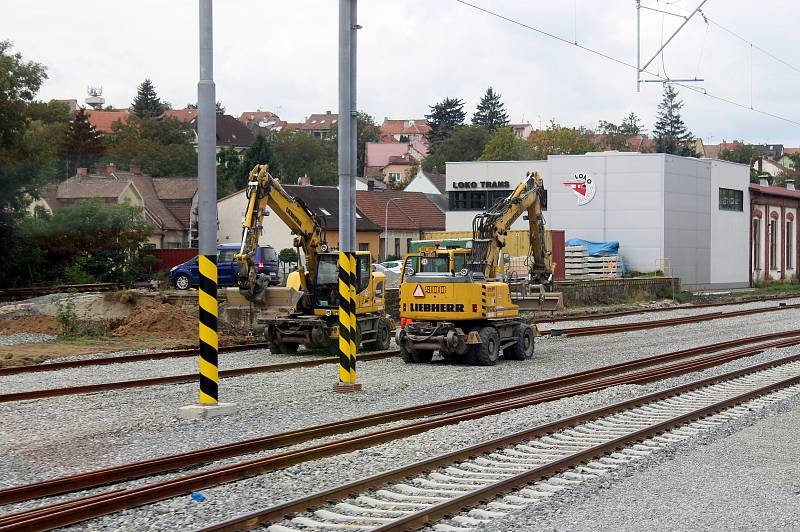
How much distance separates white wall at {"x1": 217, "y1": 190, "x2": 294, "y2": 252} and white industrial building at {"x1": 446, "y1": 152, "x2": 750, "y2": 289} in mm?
11438

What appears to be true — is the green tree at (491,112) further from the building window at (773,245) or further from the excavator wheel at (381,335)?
the excavator wheel at (381,335)

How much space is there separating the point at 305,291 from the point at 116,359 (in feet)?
15.0

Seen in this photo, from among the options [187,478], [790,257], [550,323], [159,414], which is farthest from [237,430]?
[790,257]

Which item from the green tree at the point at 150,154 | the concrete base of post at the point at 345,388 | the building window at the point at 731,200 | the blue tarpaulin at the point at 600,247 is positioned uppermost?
the green tree at the point at 150,154

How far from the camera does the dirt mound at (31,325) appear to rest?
30578 millimetres

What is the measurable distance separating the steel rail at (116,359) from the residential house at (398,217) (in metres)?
50.4

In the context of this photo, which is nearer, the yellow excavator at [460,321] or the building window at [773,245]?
the yellow excavator at [460,321]

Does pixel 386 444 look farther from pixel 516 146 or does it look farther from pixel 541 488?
pixel 516 146

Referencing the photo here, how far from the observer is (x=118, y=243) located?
164 feet

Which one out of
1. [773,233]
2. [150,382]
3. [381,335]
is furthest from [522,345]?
[773,233]

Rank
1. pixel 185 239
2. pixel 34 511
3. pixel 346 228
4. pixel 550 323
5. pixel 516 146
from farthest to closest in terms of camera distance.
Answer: pixel 516 146, pixel 185 239, pixel 550 323, pixel 346 228, pixel 34 511

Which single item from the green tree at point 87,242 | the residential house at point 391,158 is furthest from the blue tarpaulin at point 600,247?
the residential house at point 391,158

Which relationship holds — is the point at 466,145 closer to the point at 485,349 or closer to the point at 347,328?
the point at 485,349

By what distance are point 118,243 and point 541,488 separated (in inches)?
1659
